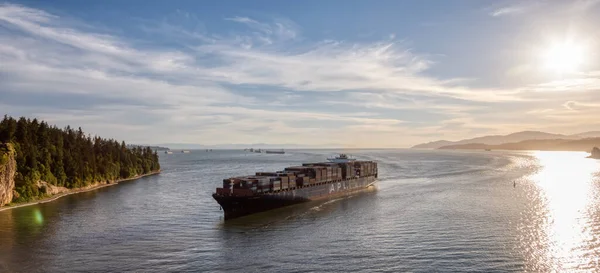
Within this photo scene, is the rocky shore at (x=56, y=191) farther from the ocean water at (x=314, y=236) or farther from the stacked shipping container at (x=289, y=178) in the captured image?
the stacked shipping container at (x=289, y=178)

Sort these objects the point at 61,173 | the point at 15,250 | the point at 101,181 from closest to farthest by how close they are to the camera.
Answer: the point at 15,250 < the point at 61,173 < the point at 101,181

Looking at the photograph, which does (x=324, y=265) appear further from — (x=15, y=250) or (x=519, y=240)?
(x=15, y=250)

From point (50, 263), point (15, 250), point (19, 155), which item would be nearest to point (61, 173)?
point (19, 155)

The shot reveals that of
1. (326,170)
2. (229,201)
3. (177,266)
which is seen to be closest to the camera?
(177,266)

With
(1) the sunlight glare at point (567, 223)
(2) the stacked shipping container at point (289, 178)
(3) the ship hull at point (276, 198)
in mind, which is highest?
(2) the stacked shipping container at point (289, 178)

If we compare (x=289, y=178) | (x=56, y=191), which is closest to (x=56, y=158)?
(x=56, y=191)

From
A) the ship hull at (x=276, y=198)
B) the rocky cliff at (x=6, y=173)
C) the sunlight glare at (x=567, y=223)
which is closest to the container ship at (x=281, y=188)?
the ship hull at (x=276, y=198)

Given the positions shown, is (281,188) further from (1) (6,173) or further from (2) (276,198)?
(1) (6,173)
